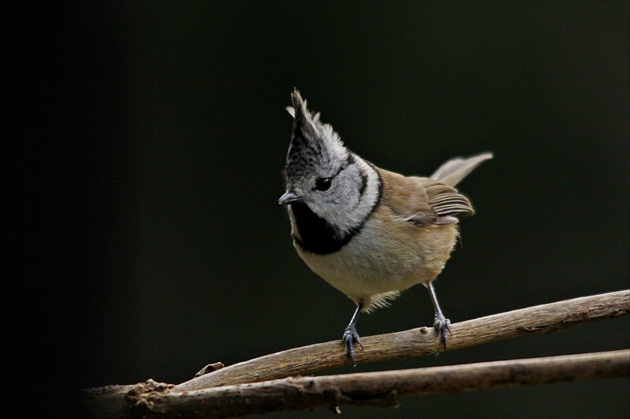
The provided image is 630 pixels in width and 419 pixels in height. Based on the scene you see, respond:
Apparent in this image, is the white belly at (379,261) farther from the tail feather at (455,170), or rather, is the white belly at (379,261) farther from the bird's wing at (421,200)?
the tail feather at (455,170)

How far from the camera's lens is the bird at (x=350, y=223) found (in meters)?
2.96

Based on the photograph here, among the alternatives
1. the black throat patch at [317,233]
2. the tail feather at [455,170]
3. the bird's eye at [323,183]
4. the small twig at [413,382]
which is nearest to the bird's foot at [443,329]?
the black throat patch at [317,233]

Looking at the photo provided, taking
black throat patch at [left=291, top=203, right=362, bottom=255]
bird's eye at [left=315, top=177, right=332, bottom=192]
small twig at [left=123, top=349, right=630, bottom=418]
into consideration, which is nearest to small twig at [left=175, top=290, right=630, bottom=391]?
black throat patch at [left=291, top=203, right=362, bottom=255]

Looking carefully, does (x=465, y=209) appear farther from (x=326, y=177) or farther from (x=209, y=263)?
(x=209, y=263)

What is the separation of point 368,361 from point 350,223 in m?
0.58

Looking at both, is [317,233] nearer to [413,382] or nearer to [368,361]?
[368,361]

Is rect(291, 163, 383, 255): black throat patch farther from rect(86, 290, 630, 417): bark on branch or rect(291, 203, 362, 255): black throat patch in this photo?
rect(86, 290, 630, 417): bark on branch

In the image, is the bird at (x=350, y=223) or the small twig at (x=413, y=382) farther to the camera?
the bird at (x=350, y=223)

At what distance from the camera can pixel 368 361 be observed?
9.38 ft

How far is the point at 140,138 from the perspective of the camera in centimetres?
466

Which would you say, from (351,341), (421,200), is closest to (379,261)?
(351,341)

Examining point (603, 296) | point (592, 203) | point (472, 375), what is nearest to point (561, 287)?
point (592, 203)

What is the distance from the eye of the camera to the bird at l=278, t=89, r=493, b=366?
2965mm

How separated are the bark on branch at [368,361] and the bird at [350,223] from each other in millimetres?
80
